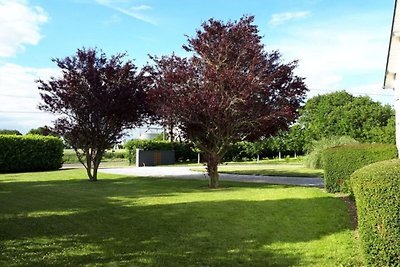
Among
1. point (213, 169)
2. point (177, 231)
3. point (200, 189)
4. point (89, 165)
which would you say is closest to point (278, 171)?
point (213, 169)

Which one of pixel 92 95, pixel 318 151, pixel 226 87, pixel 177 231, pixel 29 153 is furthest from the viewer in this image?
pixel 29 153

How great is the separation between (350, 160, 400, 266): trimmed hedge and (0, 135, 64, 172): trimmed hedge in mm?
24988

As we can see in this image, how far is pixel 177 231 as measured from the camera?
6980 millimetres

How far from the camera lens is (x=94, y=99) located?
17406 mm

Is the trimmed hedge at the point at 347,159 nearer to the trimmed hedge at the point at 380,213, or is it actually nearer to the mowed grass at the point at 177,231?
the mowed grass at the point at 177,231

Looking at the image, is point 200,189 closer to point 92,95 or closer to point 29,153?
point 92,95

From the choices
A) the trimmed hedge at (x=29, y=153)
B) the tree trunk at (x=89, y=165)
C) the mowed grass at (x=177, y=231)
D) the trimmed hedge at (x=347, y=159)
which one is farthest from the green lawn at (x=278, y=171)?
the trimmed hedge at (x=29, y=153)

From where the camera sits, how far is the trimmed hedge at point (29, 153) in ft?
84.0

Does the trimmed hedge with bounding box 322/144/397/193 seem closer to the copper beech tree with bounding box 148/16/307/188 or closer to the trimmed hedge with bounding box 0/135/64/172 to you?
the copper beech tree with bounding box 148/16/307/188

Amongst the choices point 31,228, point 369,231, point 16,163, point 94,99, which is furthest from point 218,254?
point 16,163

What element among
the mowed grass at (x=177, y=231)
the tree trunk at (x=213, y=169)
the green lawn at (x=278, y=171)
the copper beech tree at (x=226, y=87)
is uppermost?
the copper beech tree at (x=226, y=87)

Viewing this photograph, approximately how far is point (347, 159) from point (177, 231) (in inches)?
266

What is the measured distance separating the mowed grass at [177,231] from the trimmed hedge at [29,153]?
16.0 meters

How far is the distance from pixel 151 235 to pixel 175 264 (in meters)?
1.64
